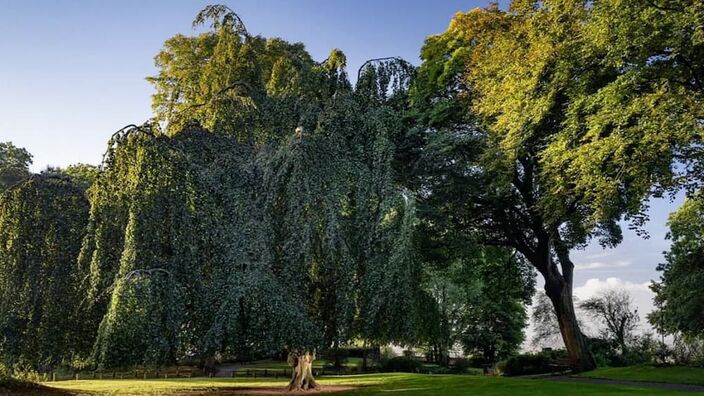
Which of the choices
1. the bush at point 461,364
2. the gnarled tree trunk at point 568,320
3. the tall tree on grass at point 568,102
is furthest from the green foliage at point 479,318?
the tall tree on grass at point 568,102

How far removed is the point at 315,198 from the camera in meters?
10.9

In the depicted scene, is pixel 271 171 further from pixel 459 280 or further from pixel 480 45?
pixel 459 280

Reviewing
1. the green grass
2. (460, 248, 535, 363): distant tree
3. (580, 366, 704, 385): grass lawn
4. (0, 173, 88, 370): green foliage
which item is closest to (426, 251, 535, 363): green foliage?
(460, 248, 535, 363): distant tree

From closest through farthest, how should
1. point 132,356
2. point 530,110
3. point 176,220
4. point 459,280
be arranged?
point 132,356, point 176,220, point 530,110, point 459,280

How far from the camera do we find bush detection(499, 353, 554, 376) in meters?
25.1

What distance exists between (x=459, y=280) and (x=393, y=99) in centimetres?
1463

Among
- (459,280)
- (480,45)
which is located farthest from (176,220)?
(459,280)

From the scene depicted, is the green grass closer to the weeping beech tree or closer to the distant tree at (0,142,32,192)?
the distant tree at (0,142,32,192)

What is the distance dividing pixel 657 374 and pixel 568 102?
1146 cm

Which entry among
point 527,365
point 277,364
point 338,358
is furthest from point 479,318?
point 277,364

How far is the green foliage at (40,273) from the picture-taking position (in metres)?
9.34

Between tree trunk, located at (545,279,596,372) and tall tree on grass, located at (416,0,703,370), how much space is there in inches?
6.7

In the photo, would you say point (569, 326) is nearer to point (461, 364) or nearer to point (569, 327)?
point (569, 327)

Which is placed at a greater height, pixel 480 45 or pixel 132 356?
pixel 480 45
